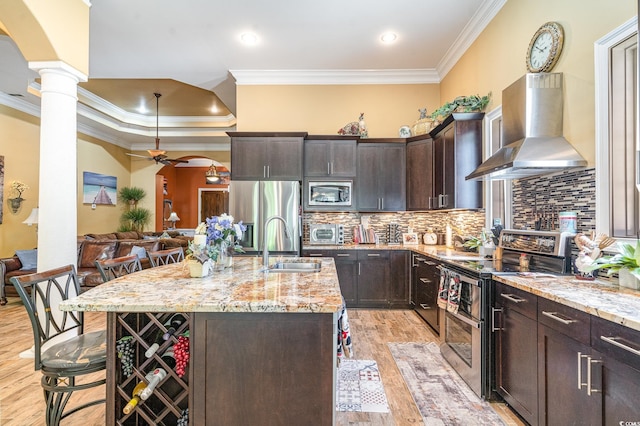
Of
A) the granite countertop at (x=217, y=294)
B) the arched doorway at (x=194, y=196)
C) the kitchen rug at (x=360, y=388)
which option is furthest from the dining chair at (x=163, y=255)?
the arched doorway at (x=194, y=196)

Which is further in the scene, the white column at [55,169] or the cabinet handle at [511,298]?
the white column at [55,169]

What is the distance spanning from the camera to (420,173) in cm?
448

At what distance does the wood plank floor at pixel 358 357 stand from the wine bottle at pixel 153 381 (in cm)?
94

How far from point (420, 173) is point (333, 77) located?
1955mm

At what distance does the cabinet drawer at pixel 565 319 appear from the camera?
1457 mm

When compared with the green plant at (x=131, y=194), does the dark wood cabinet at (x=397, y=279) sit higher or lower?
lower

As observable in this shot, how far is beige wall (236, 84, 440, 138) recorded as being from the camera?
4938 millimetres

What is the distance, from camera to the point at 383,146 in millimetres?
4695

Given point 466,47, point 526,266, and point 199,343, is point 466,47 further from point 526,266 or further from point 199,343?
point 199,343

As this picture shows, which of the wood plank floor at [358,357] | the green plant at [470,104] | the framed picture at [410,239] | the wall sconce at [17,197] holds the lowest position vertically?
the wood plank floor at [358,357]

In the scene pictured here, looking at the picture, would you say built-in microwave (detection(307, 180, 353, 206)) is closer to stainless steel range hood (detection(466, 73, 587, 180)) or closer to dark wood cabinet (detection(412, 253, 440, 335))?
dark wood cabinet (detection(412, 253, 440, 335))

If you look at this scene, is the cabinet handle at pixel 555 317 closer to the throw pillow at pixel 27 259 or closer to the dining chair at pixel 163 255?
the dining chair at pixel 163 255

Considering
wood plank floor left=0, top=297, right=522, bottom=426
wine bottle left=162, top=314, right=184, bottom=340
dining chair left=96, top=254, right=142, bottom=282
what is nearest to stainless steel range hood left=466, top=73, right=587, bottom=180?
wood plank floor left=0, top=297, right=522, bottom=426

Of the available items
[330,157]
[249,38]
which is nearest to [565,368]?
[330,157]
